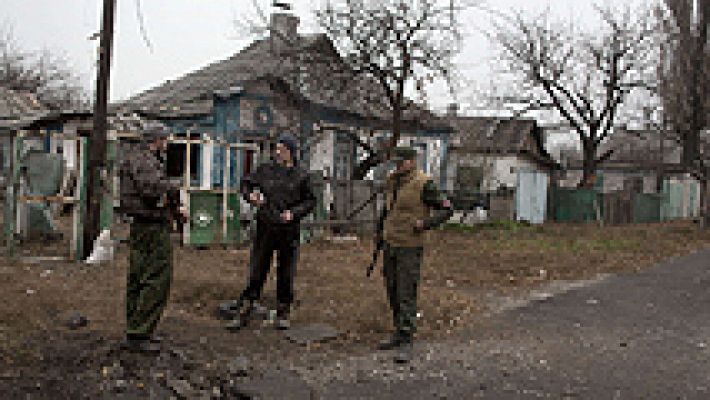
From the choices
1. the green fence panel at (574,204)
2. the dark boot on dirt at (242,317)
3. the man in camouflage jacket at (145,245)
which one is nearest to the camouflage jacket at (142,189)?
the man in camouflage jacket at (145,245)

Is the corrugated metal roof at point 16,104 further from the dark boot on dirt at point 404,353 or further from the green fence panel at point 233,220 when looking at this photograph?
the dark boot on dirt at point 404,353

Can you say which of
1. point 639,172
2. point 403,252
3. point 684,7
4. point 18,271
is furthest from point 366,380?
point 639,172

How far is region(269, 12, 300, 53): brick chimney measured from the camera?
624 inches

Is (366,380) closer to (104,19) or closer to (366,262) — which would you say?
(366,262)

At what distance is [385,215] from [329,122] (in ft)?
44.8

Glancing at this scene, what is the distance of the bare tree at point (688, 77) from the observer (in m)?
19.0

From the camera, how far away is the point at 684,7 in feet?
65.3

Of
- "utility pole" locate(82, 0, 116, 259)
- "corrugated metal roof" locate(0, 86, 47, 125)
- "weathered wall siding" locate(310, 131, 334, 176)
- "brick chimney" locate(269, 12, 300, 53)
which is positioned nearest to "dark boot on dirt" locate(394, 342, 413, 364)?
"utility pole" locate(82, 0, 116, 259)

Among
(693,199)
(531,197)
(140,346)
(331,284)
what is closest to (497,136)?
(693,199)

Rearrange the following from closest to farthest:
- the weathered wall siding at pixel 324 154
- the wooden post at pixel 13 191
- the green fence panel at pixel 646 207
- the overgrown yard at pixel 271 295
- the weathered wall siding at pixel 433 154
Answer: the overgrown yard at pixel 271 295
the wooden post at pixel 13 191
the weathered wall siding at pixel 324 154
the weathered wall siding at pixel 433 154
the green fence panel at pixel 646 207

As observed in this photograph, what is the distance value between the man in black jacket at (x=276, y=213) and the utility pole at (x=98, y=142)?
3819mm

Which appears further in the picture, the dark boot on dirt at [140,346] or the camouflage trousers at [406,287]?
the camouflage trousers at [406,287]

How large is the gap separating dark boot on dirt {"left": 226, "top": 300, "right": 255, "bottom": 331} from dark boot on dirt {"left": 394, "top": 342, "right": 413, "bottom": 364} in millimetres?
1513

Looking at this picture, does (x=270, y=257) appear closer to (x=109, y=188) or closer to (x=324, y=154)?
(x=109, y=188)
